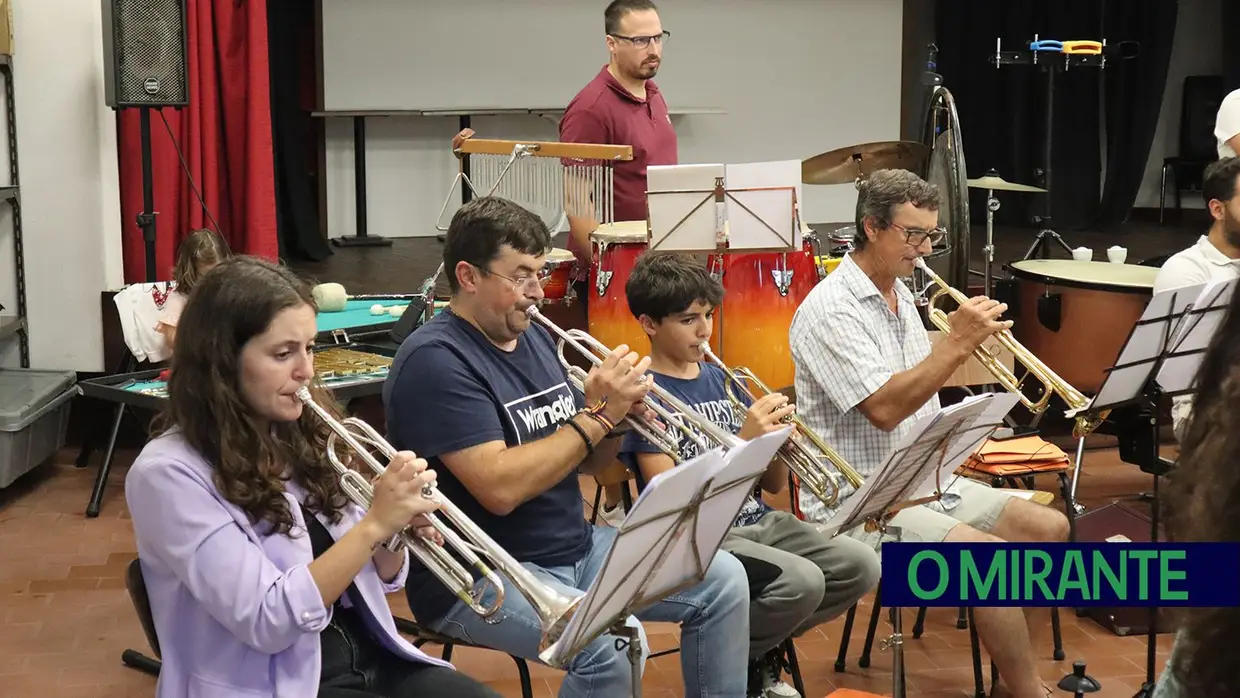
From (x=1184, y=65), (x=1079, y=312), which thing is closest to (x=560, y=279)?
(x=1079, y=312)

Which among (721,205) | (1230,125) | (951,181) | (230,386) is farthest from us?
(951,181)

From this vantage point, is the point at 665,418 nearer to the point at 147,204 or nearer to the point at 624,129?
the point at 624,129

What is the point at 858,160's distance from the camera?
6418mm

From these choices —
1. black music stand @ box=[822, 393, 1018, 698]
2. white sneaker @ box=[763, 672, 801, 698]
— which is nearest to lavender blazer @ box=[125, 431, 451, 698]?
black music stand @ box=[822, 393, 1018, 698]

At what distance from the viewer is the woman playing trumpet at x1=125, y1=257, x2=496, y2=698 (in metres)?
2.24

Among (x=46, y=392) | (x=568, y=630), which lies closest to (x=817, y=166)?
(x=46, y=392)

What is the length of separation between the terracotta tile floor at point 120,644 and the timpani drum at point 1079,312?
4.56 feet

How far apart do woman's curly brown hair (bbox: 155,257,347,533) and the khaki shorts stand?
172 cm

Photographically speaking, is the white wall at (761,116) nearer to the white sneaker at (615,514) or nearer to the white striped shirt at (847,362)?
the white sneaker at (615,514)

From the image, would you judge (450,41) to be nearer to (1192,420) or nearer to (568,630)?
(568,630)

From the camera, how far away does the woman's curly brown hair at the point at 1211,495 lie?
4.25ft

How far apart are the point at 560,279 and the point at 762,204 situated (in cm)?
115

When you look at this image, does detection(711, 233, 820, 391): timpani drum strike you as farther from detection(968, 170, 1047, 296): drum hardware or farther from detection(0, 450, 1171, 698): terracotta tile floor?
detection(968, 170, 1047, 296): drum hardware

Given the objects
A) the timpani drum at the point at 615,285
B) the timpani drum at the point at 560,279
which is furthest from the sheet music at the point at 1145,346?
the timpani drum at the point at 560,279
